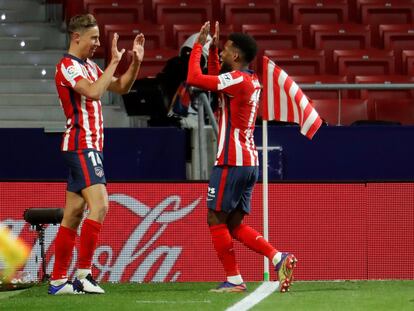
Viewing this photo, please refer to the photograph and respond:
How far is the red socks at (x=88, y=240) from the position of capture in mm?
7766

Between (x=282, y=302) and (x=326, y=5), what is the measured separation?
846cm

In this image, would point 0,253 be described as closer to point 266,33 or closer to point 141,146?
point 141,146

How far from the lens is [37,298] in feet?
25.4

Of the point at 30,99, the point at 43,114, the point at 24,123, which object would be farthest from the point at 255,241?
the point at 30,99

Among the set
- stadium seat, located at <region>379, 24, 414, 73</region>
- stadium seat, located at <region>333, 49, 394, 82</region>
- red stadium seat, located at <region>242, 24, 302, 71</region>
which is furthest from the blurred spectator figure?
stadium seat, located at <region>379, 24, 414, 73</region>

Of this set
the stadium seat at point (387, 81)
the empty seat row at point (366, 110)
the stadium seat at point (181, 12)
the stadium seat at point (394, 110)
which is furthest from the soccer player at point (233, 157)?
the stadium seat at point (181, 12)

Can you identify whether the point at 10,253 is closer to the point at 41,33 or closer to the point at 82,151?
the point at 82,151

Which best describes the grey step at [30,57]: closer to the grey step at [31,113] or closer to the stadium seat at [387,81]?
the grey step at [31,113]

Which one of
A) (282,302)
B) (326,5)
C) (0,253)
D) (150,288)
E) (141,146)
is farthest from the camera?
(326,5)

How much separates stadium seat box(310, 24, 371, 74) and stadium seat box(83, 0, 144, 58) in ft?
7.22

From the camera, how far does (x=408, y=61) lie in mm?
14156

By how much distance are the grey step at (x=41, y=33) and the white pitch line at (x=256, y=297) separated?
660 centimetres

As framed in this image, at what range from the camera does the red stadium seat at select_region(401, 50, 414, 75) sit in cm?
1411

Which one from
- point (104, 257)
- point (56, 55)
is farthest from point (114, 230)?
point (56, 55)
